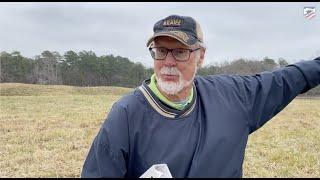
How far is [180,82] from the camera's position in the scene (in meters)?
2.75

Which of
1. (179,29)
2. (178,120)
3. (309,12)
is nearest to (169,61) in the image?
(179,29)

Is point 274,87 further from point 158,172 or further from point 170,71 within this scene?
point 158,172

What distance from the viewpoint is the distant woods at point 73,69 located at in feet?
213

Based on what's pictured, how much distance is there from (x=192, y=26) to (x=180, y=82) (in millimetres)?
349

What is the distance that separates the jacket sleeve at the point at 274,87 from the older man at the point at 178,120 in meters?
0.01

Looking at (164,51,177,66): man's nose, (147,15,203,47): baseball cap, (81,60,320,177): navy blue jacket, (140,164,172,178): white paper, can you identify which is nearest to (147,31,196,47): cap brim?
(147,15,203,47): baseball cap

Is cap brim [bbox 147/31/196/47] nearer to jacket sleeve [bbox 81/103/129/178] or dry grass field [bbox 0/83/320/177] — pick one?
jacket sleeve [bbox 81/103/129/178]

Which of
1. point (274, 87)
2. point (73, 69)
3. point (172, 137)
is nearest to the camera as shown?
point (172, 137)

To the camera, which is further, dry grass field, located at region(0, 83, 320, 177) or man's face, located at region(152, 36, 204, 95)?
dry grass field, located at region(0, 83, 320, 177)

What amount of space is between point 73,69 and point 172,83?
68.3 metres

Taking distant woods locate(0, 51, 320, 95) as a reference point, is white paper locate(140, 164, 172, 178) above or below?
above

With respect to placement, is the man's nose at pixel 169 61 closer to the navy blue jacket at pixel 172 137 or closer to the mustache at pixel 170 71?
the mustache at pixel 170 71

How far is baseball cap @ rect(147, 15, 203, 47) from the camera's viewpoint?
8.87ft

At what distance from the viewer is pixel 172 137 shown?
2605 mm
